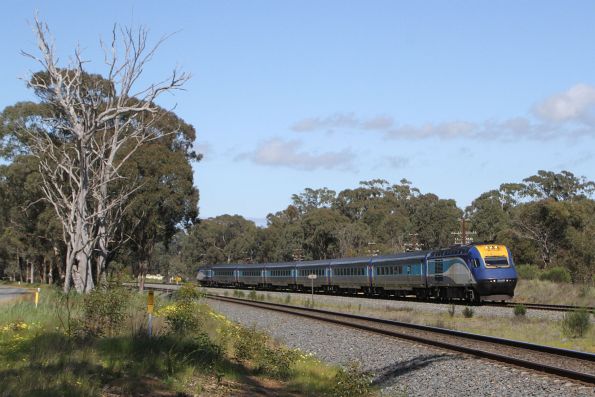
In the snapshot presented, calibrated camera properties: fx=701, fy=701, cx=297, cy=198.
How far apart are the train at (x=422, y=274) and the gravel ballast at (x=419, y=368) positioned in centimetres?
1362

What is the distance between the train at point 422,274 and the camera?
105ft

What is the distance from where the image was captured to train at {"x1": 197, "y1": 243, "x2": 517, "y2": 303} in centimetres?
A: 3198

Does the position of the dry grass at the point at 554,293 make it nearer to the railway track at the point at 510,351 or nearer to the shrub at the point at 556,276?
the shrub at the point at 556,276

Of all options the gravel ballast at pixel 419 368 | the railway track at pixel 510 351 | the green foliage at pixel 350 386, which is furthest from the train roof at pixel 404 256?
the green foliage at pixel 350 386

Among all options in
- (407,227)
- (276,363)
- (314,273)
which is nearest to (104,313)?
(276,363)

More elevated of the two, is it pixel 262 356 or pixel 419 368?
pixel 262 356

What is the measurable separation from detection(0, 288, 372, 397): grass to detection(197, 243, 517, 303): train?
19.2 meters

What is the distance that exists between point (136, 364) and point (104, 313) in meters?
3.62

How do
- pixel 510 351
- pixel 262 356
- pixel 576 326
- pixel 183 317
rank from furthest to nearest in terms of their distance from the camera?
1. pixel 576 326
2. pixel 183 317
3. pixel 510 351
4. pixel 262 356

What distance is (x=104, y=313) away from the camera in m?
13.3

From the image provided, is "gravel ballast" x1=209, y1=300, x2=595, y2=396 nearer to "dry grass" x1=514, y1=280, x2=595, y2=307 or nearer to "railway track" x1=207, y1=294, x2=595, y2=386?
"railway track" x1=207, y1=294, x2=595, y2=386

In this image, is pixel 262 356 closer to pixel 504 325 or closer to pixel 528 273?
pixel 504 325

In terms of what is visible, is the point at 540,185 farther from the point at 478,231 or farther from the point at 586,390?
the point at 586,390

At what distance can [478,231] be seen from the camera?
4050 inches
